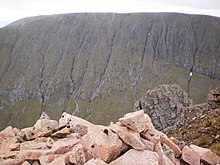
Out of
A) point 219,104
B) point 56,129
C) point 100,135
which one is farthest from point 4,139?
point 219,104

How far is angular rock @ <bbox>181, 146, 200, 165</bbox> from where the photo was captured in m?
20.8

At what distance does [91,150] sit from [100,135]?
157 cm

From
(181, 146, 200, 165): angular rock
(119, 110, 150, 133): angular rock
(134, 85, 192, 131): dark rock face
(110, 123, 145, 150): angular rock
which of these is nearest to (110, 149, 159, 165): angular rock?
(110, 123, 145, 150): angular rock

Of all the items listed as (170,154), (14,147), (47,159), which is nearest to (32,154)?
(47,159)

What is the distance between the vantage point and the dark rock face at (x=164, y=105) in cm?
5350

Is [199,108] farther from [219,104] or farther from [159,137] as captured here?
[159,137]

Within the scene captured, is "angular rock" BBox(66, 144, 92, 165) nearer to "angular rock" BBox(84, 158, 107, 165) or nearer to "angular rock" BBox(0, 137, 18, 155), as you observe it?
"angular rock" BBox(84, 158, 107, 165)

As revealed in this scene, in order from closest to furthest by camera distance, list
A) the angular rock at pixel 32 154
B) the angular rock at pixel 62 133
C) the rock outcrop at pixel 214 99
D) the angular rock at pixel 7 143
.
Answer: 1. the angular rock at pixel 32 154
2. the angular rock at pixel 7 143
3. the angular rock at pixel 62 133
4. the rock outcrop at pixel 214 99

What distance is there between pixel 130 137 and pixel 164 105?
39.9 meters

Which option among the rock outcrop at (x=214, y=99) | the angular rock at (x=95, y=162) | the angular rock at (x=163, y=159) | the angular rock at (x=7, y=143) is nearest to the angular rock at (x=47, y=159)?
the angular rock at (x=95, y=162)

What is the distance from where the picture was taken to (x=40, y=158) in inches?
701

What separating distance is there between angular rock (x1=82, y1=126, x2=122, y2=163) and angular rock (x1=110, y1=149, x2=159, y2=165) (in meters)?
0.75

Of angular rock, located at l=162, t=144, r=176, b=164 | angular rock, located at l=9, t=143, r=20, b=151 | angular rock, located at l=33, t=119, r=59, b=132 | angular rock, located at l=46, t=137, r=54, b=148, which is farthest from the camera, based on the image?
angular rock, located at l=33, t=119, r=59, b=132

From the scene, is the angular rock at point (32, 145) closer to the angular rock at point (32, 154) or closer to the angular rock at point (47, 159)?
the angular rock at point (32, 154)
